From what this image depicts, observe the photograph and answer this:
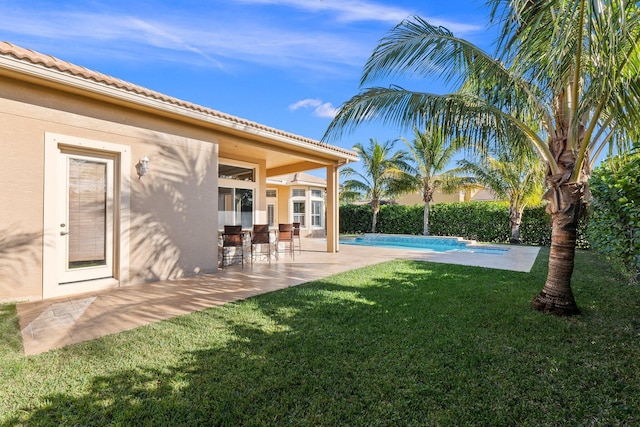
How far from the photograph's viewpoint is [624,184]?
4.90m

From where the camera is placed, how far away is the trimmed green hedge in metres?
18.9

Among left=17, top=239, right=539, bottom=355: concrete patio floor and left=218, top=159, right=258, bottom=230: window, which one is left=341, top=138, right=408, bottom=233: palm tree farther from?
left=17, top=239, right=539, bottom=355: concrete patio floor

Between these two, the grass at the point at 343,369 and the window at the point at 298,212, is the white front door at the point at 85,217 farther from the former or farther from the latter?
the window at the point at 298,212

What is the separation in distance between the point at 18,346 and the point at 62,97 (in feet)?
16.8

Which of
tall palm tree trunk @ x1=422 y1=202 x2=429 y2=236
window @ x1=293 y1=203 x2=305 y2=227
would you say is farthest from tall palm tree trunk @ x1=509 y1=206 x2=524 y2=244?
window @ x1=293 y1=203 x2=305 y2=227

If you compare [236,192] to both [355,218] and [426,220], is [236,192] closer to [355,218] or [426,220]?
[426,220]

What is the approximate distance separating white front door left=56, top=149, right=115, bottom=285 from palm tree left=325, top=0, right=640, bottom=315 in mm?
5952

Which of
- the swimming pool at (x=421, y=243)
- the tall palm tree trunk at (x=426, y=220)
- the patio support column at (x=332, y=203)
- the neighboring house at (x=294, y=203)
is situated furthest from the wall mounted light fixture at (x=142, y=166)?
the tall palm tree trunk at (x=426, y=220)

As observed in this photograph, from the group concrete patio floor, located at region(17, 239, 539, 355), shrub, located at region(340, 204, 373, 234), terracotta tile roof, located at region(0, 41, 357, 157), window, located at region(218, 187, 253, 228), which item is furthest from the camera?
shrub, located at region(340, 204, 373, 234)

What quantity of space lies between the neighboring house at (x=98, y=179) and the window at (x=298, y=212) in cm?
1416

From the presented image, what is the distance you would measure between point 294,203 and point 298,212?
0.79 meters

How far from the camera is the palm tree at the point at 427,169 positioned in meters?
20.6

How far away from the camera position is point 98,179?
7.36m

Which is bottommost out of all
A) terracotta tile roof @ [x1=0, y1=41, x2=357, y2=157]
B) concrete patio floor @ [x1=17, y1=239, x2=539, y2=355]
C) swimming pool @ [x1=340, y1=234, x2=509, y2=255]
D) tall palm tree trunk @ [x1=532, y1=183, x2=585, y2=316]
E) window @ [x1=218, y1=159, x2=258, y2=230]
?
concrete patio floor @ [x1=17, y1=239, x2=539, y2=355]
